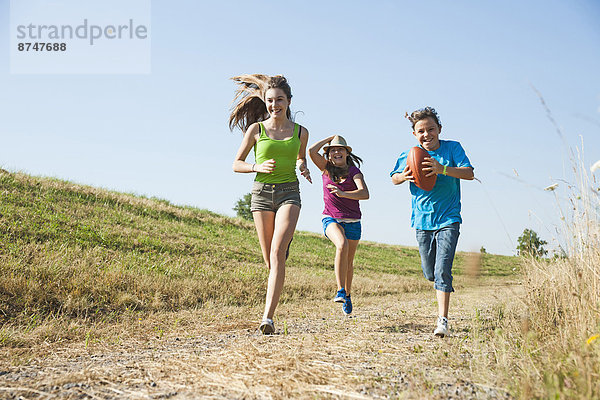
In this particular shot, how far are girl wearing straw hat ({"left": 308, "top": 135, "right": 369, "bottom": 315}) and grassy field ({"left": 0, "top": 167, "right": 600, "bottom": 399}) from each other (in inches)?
27.3

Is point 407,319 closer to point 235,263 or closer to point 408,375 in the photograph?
point 408,375

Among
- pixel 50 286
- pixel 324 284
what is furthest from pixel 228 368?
pixel 324 284

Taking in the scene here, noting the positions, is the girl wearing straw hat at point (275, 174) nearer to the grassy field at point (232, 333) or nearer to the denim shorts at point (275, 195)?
the denim shorts at point (275, 195)

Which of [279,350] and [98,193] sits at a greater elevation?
[98,193]

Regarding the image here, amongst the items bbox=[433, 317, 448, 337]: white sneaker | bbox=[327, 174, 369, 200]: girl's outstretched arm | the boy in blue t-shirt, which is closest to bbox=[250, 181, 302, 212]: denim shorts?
bbox=[327, 174, 369, 200]: girl's outstretched arm

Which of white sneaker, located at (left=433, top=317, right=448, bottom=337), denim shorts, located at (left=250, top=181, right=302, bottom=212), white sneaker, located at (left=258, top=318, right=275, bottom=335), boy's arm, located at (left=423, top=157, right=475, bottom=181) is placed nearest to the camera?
white sneaker, located at (left=433, top=317, right=448, bottom=337)

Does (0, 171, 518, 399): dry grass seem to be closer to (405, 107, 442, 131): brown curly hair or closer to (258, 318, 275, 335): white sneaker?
(258, 318, 275, 335): white sneaker

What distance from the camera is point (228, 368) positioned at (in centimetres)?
A: 330

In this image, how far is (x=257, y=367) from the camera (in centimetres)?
329

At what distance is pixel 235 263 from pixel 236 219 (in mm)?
11672

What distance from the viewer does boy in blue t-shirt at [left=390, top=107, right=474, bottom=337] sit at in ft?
16.6

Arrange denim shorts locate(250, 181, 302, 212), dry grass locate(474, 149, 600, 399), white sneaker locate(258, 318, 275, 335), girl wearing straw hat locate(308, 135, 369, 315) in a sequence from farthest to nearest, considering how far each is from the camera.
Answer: girl wearing straw hat locate(308, 135, 369, 315)
denim shorts locate(250, 181, 302, 212)
white sneaker locate(258, 318, 275, 335)
dry grass locate(474, 149, 600, 399)

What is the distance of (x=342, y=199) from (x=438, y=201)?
173 cm

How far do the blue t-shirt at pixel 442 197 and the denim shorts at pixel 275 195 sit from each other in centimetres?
140
